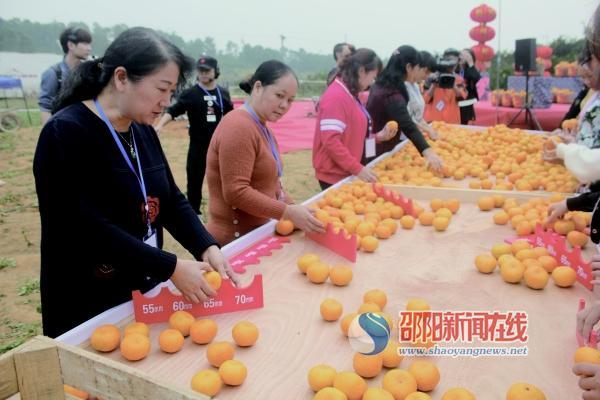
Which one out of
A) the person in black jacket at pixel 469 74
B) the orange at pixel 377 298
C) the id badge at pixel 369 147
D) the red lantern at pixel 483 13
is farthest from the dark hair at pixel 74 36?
the red lantern at pixel 483 13

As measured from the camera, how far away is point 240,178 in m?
2.51

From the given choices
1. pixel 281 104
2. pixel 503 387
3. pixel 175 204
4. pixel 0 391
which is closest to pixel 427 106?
pixel 281 104

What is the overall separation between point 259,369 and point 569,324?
3.68 feet

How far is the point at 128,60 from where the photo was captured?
1.72 metres

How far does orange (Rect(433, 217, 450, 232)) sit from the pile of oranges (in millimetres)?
953

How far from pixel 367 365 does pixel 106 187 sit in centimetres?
111

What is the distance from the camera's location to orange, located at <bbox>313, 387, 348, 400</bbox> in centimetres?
128

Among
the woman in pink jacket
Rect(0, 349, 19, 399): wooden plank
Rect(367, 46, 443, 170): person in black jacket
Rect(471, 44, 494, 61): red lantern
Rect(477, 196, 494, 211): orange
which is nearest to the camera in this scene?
Rect(0, 349, 19, 399): wooden plank

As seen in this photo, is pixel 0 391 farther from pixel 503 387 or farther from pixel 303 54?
pixel 303 54

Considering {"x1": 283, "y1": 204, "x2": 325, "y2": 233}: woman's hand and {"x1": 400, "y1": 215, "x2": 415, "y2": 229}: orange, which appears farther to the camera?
{"x1": 400, "y1": 215, "x2": 415, "y2": 229}: orange

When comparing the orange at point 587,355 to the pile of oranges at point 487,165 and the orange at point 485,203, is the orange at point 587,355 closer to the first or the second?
the orange at point 485,203

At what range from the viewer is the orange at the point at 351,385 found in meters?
1.33

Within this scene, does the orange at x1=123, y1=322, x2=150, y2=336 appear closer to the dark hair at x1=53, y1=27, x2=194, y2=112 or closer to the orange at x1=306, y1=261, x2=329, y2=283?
the orange at x1=306, y1=261, x2=329, y2=283

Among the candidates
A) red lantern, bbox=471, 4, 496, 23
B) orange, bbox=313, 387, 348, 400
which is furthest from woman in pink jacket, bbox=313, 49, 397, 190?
red lantern, bbox=471, 4, 496, 23
